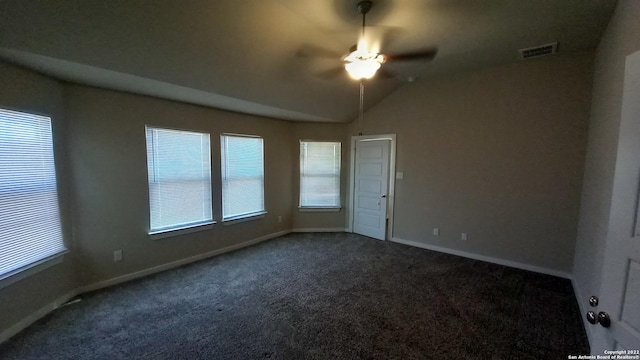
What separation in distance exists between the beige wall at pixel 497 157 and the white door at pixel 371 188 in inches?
10.7

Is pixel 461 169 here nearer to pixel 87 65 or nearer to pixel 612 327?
pixel 612 327

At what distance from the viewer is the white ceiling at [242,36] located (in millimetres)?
1832

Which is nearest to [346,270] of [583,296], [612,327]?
[583,296]

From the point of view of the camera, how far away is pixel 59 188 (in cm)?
261

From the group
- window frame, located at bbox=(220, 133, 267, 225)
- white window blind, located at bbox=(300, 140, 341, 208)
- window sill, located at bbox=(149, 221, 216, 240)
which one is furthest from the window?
white window blind, located at bbox=(300, 140, 341, 208)

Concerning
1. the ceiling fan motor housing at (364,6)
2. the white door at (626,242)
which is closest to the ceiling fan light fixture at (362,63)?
the ceiling fan motor housing at (364,6)

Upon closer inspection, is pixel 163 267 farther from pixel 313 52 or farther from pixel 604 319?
pixel 604 319

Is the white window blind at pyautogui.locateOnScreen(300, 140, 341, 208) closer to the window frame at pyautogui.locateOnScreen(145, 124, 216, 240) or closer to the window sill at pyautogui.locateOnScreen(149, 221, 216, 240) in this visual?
the window frame at pyautogui.locateOnScreen(145, 124, 216, 240)

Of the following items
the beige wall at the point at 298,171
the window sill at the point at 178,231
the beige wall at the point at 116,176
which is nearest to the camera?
the beige wall at the point at 116,176

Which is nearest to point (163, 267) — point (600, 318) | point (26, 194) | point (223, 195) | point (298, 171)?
point (223, 195)

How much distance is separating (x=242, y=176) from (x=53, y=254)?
7.91ft

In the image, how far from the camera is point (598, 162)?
2420 millimetres

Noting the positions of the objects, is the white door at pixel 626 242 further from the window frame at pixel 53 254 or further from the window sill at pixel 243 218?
the window sill at pixel 243 218

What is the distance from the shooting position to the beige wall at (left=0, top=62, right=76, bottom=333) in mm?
2123
